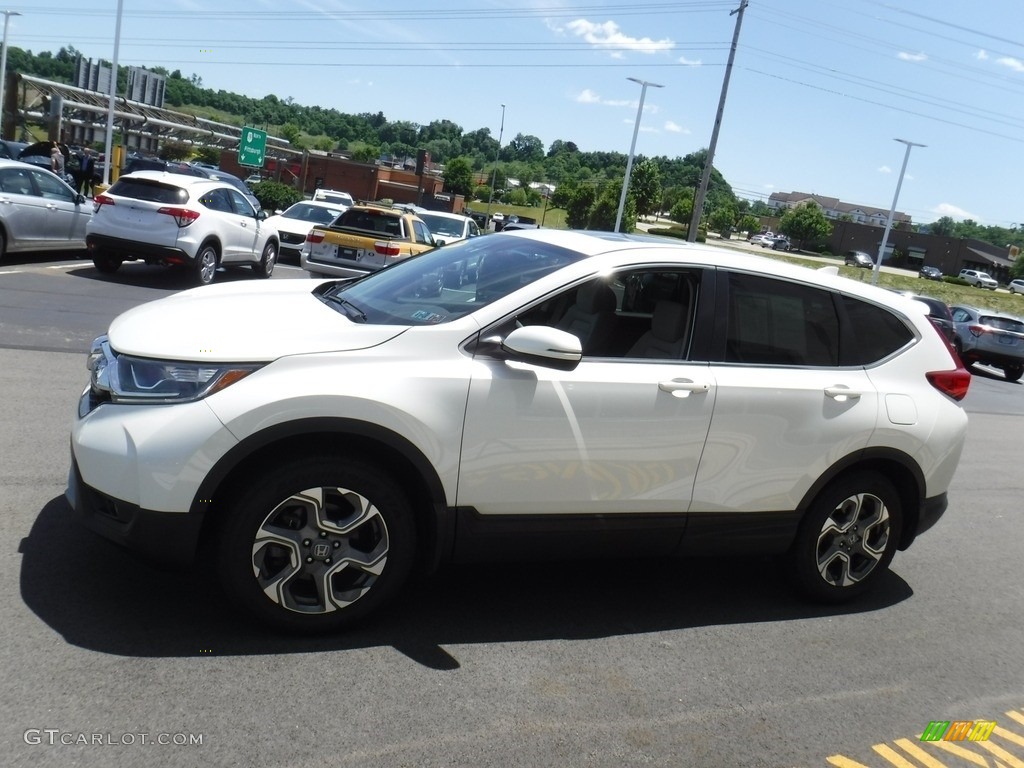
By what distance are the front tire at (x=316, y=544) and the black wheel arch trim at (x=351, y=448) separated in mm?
86

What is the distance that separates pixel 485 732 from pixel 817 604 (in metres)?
2.44

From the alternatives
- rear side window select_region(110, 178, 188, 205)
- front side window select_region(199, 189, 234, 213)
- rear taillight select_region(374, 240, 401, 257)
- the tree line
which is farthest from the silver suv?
the tree line

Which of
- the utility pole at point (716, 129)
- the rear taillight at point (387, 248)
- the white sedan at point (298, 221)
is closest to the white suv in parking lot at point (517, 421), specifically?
the rear taillight at point (387, 248)

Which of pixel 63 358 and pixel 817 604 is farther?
pixel 63 358

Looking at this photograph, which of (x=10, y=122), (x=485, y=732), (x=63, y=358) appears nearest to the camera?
(x=485, y=732)

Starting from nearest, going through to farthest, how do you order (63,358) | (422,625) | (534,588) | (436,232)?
1. (422,625)
2. (534,588)
3. (63,358)
4. (436,232)

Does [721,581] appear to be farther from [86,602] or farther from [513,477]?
[86,602]

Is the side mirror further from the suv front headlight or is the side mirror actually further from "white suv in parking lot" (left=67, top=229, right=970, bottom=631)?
the suv front headlight

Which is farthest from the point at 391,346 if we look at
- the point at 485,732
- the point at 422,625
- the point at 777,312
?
the point at 777,312

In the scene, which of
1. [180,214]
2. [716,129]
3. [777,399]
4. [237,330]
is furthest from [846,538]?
A: [716,129]

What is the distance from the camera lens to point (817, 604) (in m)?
5.05

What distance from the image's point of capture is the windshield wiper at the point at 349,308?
4117 mm

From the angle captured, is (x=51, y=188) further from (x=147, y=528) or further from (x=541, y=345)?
(x=541, y=345)

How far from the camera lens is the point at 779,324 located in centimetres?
468
